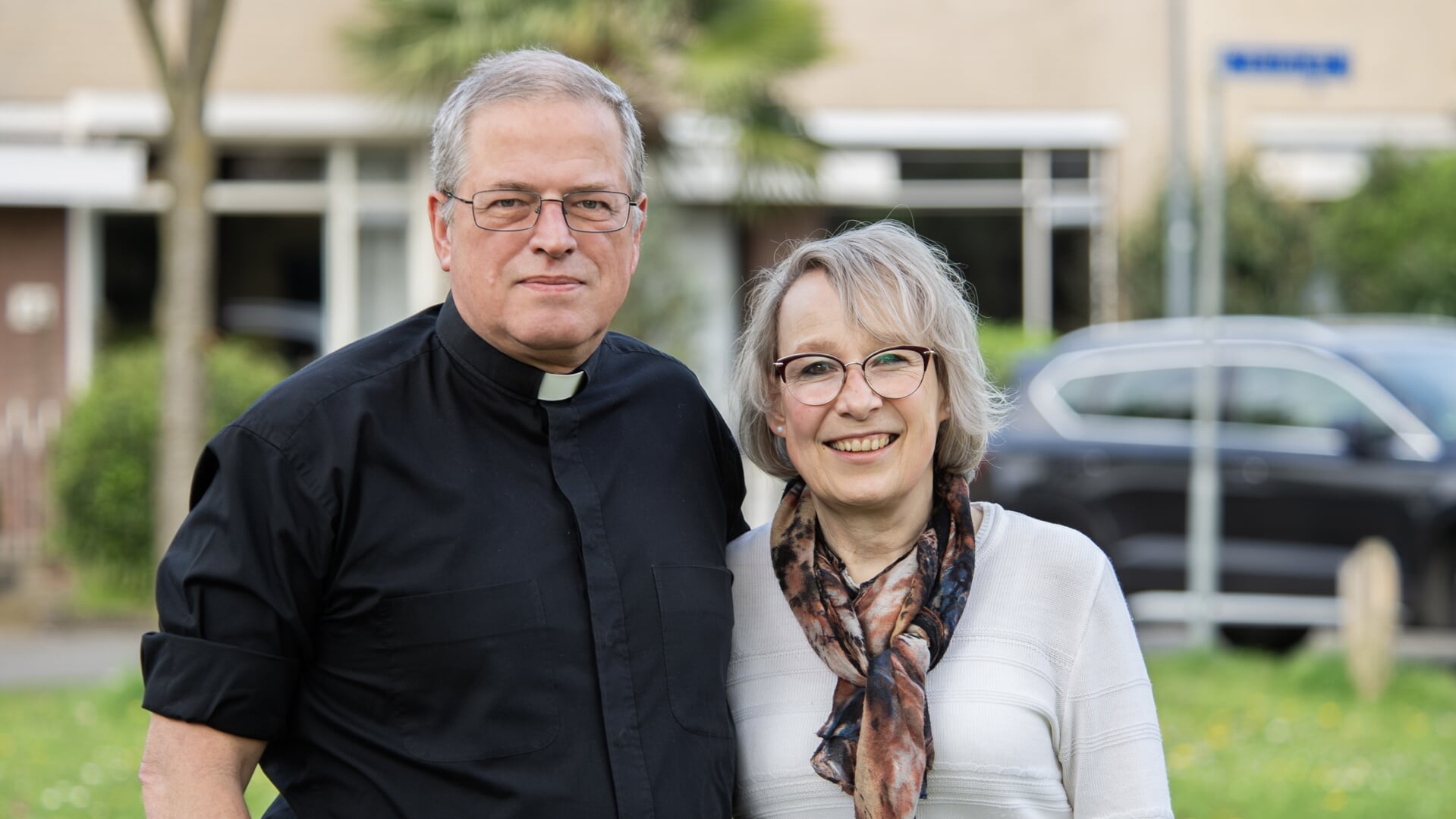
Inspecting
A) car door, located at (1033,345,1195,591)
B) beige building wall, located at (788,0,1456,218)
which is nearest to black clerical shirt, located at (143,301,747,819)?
car door, located at (1033,345,1195,591)

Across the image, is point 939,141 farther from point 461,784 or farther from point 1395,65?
point 461,784

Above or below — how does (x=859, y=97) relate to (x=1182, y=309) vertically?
above

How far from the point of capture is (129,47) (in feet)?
50.4

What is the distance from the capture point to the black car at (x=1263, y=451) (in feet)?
29.5

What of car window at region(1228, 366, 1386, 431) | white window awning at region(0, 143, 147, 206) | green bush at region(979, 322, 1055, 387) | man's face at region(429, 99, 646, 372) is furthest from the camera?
green bush at region(979, 322, 1055, 387)

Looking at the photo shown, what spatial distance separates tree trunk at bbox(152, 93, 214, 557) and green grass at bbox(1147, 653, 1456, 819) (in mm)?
4591

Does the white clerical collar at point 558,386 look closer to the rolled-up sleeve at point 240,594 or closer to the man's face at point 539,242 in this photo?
the man's face at point 539,242

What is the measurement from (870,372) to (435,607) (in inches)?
33.7

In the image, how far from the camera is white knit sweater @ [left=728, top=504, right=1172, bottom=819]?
8.70 ft

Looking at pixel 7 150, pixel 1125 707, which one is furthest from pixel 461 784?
pixel 7 150

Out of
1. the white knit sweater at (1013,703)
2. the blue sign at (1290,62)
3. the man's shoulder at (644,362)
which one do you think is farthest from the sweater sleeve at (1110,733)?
the blue sign at (1290,62)

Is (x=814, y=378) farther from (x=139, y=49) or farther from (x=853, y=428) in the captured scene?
(x=139, y=49)

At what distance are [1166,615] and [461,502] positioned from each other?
303 inches

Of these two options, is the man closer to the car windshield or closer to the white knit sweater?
the white knit sweater
